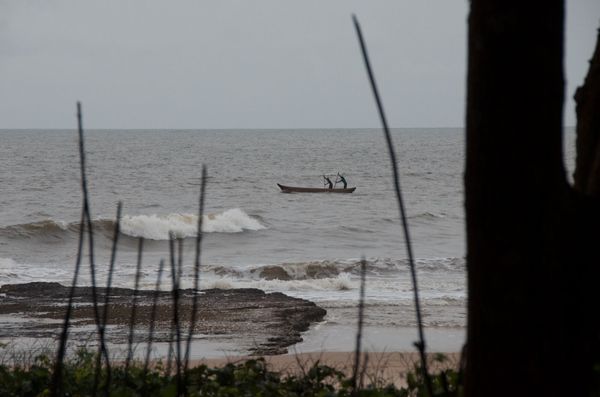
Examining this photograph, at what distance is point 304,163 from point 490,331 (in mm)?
70070

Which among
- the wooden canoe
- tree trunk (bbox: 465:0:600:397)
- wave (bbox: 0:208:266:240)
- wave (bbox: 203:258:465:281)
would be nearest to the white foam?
wave (bbox: 0:208:266:240)

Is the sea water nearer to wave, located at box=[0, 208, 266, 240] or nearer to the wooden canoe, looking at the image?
wave, located at box=[0, 208, 266, 240]

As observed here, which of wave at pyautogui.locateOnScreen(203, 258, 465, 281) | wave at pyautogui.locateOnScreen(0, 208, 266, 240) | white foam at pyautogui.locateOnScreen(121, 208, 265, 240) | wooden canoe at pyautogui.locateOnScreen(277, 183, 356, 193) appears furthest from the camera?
wooden canoe at pyautogui.locateOnScreen(277, 183, 356, 193)

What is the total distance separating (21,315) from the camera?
13648mm

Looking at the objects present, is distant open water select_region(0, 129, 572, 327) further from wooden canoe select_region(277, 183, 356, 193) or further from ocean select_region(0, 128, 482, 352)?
wooden canoe select_region(277, 183, 356, 193)

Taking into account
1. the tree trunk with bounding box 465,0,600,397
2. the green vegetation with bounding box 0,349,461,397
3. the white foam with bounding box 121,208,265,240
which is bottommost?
the white foam with bounding box 121,208,265,240

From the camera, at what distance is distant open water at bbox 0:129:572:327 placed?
56.7ft

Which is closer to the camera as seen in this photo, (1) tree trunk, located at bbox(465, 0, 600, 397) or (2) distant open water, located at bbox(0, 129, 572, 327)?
(1) tree trunk, located at bbox(465, 0, 600, 397)

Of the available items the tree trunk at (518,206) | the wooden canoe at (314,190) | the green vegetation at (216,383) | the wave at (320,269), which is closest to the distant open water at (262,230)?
the wave at (320,269)

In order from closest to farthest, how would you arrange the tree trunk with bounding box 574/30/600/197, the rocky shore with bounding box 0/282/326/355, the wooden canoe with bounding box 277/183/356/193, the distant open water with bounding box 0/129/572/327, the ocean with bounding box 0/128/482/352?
1. the tree trunk with bounding box 574/30/600/197
2. the rocky shore with bounding box 0/282/326/355
3. the ocean with bounding box 0/128/482/352
4. the distant open water with bounding box 0/129/572/327
5. the wooden canoe with bounding box 277/183/356/193

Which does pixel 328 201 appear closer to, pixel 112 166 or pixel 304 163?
pixel 112 166

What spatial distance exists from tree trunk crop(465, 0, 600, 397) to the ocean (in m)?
1.87

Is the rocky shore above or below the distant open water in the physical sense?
above

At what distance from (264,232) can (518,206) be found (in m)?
26.6
